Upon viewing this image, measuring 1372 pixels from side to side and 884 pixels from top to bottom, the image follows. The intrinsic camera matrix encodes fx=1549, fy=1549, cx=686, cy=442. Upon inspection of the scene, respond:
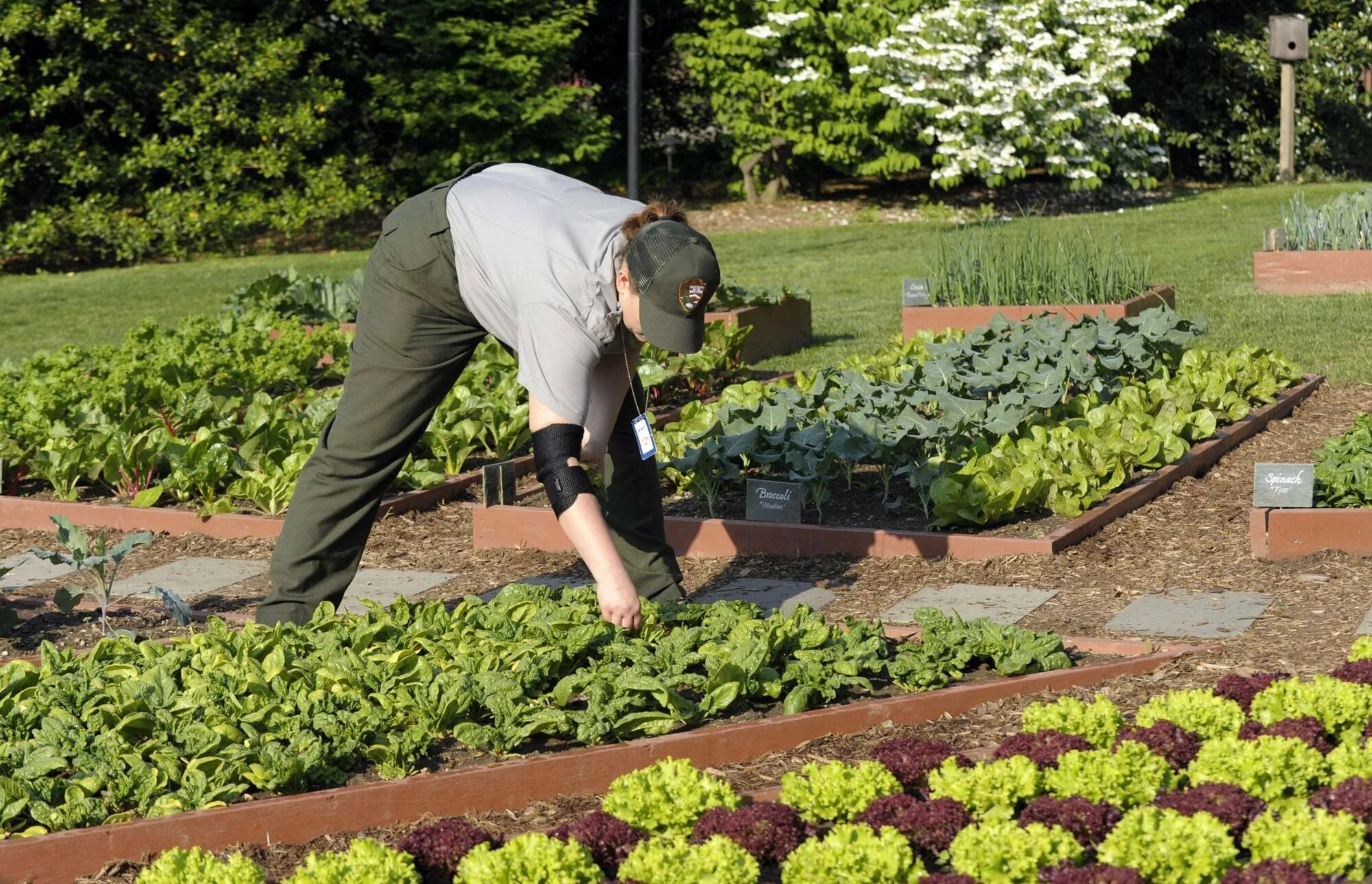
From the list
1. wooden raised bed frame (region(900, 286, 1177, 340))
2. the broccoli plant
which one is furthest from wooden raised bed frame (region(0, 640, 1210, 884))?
wooden raised bed frame (region(900, 286, 1177, 340))

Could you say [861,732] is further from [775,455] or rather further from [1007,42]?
[1007,42]

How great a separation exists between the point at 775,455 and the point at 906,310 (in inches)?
131

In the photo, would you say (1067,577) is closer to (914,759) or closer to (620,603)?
(914,759)

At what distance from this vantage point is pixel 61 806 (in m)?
3.12

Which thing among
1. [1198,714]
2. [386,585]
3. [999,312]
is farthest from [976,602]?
[999,312]

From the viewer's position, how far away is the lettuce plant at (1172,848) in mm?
2668

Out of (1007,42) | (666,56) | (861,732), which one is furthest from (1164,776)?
(666,56)

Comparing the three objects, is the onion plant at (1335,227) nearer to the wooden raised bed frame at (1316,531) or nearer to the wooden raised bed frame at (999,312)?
the wooden raised bed frame at (999,312)

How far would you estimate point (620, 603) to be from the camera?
3396mm

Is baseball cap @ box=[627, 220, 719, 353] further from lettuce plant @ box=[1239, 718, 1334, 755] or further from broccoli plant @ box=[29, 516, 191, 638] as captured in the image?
broccoli plant @ box=[29, 516, 191, 638]

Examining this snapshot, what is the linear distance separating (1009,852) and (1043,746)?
53 centimetres

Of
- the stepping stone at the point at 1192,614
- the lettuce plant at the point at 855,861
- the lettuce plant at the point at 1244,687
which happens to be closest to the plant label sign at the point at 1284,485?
the stepping stone at the point at 1192,614

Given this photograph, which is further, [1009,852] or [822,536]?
[822,536]

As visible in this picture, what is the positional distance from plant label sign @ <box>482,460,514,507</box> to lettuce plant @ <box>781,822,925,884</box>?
11.0 feet
